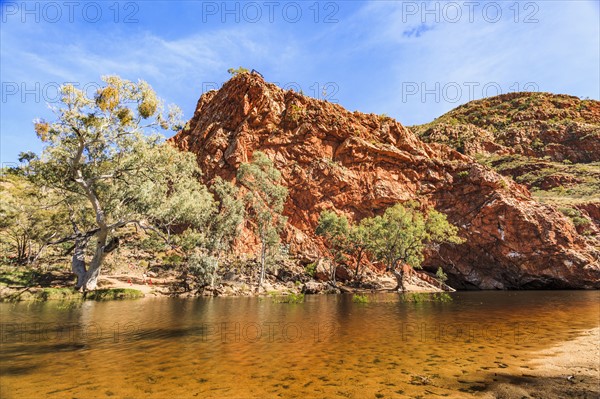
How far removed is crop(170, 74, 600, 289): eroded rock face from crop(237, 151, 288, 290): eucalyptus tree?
30.5 feet

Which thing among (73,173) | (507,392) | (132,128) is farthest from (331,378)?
(73,173)

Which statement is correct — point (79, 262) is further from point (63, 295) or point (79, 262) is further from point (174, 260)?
point (174, 260)

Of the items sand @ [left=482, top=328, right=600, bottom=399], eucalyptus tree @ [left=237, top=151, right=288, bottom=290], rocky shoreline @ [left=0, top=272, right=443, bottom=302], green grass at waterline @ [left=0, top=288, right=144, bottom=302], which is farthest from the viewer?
eucalyptus tree @ [left=237, top=151, right=288, bottom=290]

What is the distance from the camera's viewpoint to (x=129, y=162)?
2409 centimetres

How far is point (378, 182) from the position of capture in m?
74.7

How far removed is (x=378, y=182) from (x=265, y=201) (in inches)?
1124

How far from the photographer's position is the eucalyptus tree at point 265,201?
180 feet

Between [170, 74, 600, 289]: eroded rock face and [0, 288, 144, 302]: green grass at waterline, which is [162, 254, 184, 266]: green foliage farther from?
[170, 74, 600, 289]: eroded rock face

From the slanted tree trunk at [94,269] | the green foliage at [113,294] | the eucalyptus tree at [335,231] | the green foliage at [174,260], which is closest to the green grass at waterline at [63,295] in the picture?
the green foliage at [113,294]

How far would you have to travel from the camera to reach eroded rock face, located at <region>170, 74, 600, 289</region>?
65.7m

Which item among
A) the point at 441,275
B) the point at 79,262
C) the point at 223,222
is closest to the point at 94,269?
the point at 79,262

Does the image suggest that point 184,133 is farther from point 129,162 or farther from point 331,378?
point 331,378

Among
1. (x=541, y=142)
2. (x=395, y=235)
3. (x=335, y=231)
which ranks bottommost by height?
(x=395, y=235)


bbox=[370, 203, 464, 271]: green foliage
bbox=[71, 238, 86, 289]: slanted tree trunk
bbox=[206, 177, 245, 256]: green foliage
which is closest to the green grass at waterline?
bbox=[71, 238, 86, 289]: slanted tree trunk
